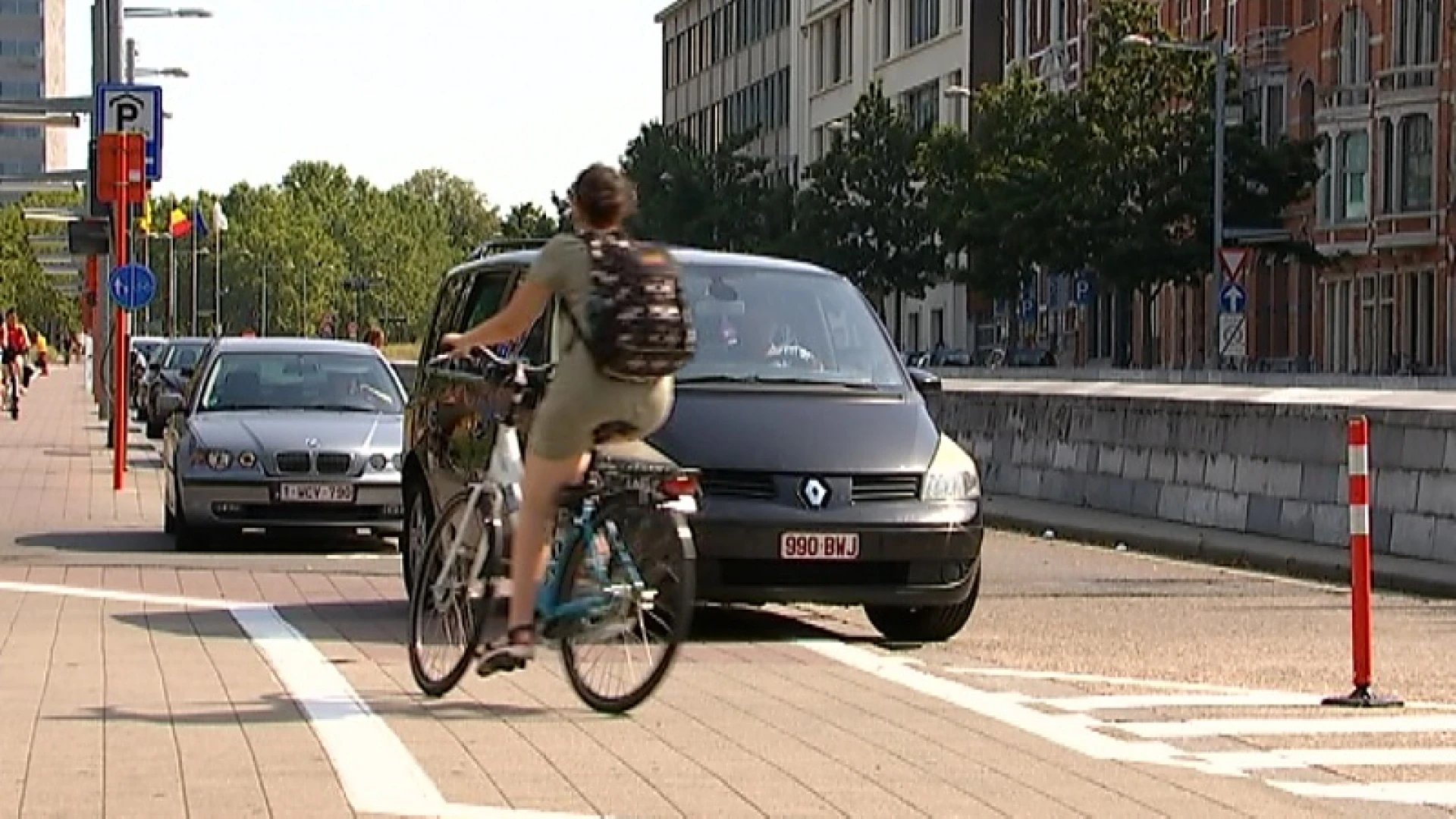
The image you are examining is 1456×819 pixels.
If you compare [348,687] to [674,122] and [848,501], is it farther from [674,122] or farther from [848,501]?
[674,122]

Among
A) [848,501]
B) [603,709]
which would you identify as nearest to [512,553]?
[603,709]

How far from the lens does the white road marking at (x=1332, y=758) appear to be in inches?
353

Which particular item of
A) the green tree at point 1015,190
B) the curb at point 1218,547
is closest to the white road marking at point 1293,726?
the curb at point 1218,547

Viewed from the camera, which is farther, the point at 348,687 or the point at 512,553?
the point at 348,687

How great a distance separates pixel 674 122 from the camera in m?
141

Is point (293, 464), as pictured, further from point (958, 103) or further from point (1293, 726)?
point (958, 103)

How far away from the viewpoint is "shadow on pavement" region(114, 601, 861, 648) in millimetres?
12930

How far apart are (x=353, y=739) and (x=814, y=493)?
3775mm

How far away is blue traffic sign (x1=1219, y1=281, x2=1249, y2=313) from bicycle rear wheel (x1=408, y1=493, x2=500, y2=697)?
36.4 metres

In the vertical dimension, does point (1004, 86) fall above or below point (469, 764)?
above

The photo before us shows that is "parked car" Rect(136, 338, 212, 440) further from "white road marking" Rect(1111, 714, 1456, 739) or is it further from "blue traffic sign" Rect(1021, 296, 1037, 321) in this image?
"blue traffic sign" Rect(1021, 296, 1037, 321)

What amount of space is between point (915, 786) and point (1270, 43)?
64.8m

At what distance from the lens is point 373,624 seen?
1355cm

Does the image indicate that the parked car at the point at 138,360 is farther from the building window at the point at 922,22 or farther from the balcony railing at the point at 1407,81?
the building window at the point at 922,22
